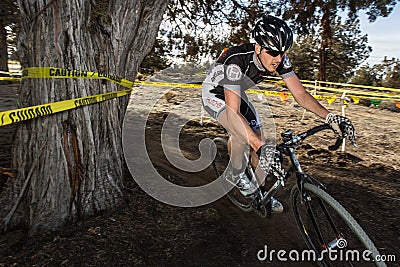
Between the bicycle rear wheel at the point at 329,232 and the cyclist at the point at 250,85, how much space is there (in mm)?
425

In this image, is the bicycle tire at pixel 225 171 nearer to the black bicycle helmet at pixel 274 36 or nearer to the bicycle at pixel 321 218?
the bicycle at pixel 321 218

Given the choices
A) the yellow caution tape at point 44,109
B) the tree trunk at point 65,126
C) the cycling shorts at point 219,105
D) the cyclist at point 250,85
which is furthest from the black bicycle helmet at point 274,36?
the yellow caution tape at point 44,109

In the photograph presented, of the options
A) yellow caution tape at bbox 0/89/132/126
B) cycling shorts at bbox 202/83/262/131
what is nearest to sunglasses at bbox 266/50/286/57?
cycling shorts at bbox 202/83/262/131

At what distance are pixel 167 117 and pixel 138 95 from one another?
598cm

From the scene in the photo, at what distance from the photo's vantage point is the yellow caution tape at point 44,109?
259 cm

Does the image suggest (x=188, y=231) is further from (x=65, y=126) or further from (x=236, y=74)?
(x=236, y=74)

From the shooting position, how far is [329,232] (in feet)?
9.53

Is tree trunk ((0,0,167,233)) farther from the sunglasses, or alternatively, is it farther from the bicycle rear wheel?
the bicycle rear wheel

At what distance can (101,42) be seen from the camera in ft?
11.3

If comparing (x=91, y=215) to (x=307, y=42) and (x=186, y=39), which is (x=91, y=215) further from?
(x=307, y=42)

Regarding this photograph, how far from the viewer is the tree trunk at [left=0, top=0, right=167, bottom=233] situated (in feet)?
9.79

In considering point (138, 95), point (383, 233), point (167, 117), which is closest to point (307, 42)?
point (138, 95)

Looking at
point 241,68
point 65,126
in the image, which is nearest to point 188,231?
point 65,126

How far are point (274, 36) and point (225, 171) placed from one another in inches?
76.2
